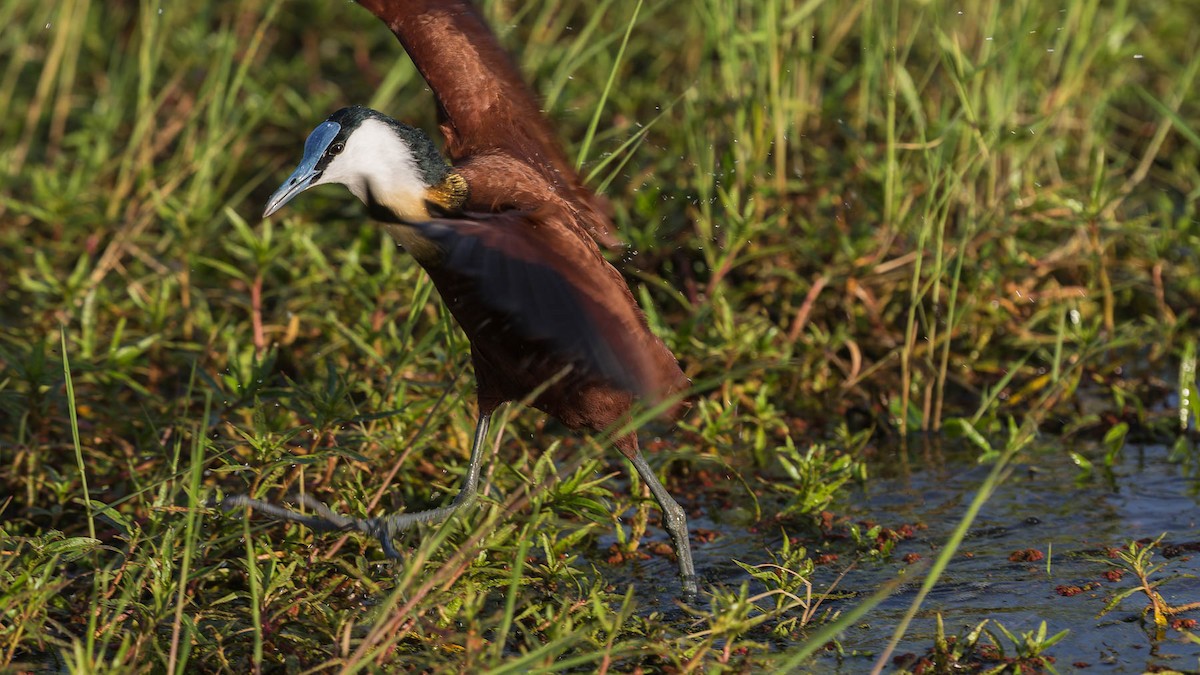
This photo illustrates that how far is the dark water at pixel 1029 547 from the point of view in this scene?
2.96 meters

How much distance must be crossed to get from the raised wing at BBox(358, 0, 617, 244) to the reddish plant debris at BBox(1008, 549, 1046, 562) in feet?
4.19

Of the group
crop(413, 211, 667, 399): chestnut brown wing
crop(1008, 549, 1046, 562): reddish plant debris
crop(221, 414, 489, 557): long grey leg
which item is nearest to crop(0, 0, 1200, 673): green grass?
crop(221, 414, 489, 557): long grey leg

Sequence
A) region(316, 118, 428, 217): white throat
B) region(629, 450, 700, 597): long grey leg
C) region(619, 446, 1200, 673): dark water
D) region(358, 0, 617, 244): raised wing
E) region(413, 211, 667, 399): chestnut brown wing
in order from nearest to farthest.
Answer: region(413, 211, 667, 399): chestnut brown wing
region(619, 446, 1200, 673): dark water
region(316, 118, 428, 217): white throat
region(629, 450, 700, 597): long grey leg
region(358, 0, 617, 244): raised wing

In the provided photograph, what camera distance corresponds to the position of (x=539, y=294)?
2.76 meters

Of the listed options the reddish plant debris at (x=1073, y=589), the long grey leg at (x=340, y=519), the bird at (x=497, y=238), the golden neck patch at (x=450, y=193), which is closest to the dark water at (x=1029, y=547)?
the reddish plant debris at (x=1073, y=589)

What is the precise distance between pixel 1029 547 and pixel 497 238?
1.55 metres

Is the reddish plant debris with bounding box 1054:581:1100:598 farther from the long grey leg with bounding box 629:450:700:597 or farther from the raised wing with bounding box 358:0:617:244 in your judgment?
the raised wing with bounding box 358:0:617:244

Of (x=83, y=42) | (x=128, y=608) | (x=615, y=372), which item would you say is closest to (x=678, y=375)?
(x=615, y=372)

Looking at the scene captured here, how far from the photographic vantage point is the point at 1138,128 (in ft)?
18.5

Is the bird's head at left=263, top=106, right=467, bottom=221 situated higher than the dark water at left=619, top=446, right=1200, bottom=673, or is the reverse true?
the bird's head at left=263, top=106, right=467, bottom=221

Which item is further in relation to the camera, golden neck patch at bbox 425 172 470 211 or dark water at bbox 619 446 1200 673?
golden neck patch at bbox 425 172 470 211

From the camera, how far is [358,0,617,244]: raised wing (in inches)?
146

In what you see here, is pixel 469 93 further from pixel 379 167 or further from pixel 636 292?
pixel 636 292

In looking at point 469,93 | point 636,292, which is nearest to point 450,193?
point 469,93
